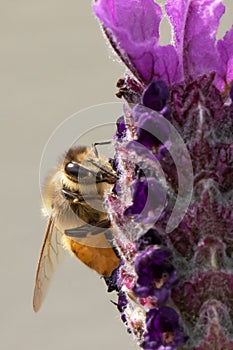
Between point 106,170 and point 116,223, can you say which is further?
point 106,170

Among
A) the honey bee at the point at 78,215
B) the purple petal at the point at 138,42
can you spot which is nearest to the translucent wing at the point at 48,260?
the honey bee at the point at 78,215

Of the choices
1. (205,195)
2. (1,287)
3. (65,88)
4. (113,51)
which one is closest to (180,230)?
(205,195)

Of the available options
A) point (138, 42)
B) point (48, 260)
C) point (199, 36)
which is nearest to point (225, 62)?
point (199, 36)

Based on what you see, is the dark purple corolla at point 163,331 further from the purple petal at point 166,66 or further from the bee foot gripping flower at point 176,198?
the purple petal at point 166,66

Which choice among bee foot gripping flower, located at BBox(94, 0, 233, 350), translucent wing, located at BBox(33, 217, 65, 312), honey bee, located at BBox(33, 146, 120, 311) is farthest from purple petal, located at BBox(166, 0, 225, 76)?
translucent wing, located at BBox(33, 217, 65, 312)

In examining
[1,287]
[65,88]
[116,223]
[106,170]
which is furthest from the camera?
[65,88]

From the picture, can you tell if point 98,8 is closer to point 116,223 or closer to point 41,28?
point 116,223

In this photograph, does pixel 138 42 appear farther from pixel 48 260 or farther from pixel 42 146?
pixel 42 146

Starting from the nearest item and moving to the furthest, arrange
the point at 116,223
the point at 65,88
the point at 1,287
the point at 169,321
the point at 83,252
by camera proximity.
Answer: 1. the point at 169,321
2. the point at 116,223
3. the point at 83,252
4. the point at 1,287
5. the point at 65,88
